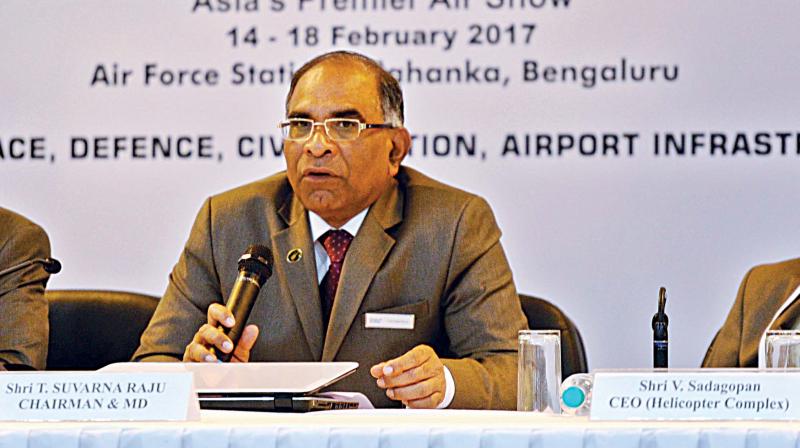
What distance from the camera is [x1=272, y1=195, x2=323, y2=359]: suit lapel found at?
10.1 ft

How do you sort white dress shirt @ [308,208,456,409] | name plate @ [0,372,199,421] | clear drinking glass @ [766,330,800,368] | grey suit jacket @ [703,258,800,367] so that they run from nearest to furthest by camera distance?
1. name plate @ [0,372,199,421]
2. clear drinking glass @ [766,330,800,368]
3. grey suit jacket @ [703,258,800,367]
4. white dress shirt @ [308,208,456,409]

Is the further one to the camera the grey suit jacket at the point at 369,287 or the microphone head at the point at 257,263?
the grey suit jacket at the point at 369,287

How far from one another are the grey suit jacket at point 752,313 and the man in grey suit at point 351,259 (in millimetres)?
501

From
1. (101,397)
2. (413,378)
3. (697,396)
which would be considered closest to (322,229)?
(413,378)

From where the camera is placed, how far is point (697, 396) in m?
1.58

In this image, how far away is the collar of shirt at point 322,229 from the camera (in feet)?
10.4

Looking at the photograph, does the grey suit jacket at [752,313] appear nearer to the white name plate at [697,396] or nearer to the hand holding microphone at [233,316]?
the hand holding microphone at [233,316]

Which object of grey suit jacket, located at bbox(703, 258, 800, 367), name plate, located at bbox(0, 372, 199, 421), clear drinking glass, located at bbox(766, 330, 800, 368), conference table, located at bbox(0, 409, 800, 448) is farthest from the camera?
grey suit jacket, located at bbox(703, 258, 800, 367)

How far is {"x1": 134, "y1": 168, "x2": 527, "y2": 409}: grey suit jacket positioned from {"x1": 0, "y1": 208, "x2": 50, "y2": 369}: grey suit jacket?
1.04ft

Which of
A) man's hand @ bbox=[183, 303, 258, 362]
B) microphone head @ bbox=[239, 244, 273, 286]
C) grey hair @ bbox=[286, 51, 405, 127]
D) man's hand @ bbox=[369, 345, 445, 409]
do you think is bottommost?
man's hand @ bbox=[369, 345, 445, 409]

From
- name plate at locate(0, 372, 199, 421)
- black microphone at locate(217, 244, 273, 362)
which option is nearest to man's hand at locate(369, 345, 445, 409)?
black microphone at locate(217, 244, 273, 362)

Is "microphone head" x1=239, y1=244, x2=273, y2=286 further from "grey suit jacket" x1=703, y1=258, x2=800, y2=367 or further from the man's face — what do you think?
"grey suit jacket" x1=703, y1=258, x2=800, y2=367

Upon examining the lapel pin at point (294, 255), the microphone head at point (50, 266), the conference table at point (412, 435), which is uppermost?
the microphone head at point (50, 266)

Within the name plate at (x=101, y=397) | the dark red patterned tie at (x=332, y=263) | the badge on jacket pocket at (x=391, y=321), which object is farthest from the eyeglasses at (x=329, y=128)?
the name plate at (x=101, y=397)
